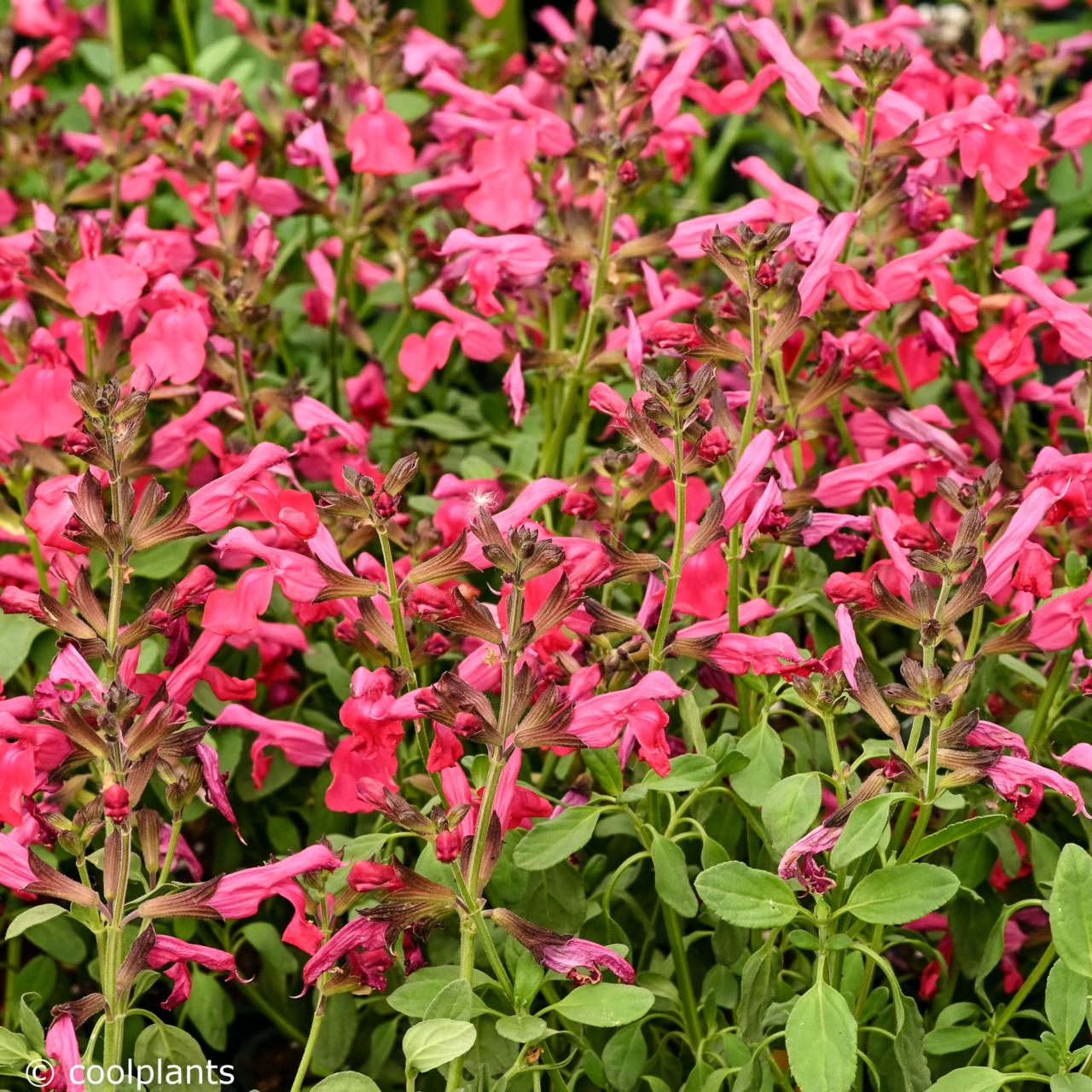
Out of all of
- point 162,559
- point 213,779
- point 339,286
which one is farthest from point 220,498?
point 339,286

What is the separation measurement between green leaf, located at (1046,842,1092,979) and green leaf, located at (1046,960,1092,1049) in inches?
1.6

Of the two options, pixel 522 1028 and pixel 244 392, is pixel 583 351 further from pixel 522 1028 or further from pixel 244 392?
pixel 522 1028

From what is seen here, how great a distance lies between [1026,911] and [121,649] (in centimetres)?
79

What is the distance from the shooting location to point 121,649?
1.05 metres

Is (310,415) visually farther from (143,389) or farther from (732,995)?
Answer: (732,995)

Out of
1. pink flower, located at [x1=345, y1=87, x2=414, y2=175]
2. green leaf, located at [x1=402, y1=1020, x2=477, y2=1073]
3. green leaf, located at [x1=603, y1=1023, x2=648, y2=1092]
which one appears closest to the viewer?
green leaf, located at [x1=402, y1=1020, x2=477, y2=1073]

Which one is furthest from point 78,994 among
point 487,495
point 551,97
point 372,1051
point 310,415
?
point 551,97

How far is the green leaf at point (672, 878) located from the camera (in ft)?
3.56

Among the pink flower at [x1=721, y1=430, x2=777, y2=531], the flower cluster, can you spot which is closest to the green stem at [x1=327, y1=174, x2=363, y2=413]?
the flower cluster

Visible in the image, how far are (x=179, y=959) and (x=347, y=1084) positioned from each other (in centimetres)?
15

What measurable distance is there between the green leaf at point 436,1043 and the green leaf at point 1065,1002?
1.30ft

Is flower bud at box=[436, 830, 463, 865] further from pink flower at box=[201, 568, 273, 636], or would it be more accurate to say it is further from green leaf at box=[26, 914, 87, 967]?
green leaf at box=[26, 914, 87, 967]

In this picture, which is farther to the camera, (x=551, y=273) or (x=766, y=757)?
(x=551, y=273)

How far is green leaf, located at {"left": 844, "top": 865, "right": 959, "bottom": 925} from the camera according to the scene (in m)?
0.96
